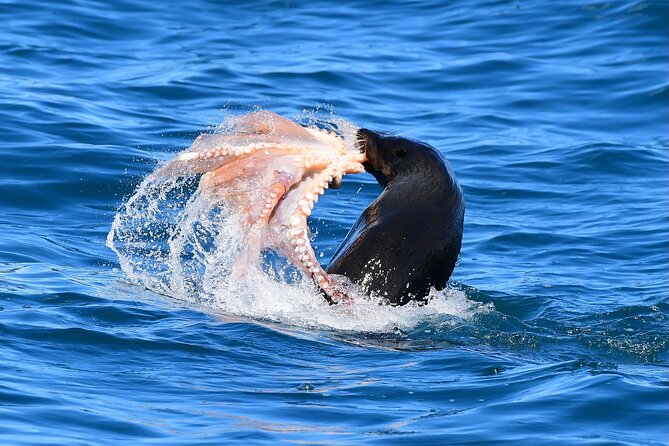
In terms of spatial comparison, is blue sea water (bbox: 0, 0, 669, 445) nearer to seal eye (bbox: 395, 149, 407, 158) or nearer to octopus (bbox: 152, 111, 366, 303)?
octopus (bbox: 152, 111, 366, 303)

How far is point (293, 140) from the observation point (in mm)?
7387

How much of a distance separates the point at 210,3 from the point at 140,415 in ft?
42.0

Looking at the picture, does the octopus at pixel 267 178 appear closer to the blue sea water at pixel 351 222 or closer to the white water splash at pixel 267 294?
the white water splash at pixel 267 294

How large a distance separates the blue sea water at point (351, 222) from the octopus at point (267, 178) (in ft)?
1.45

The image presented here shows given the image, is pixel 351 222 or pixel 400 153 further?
pixel 351 222

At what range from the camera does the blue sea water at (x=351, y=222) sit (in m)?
6.09

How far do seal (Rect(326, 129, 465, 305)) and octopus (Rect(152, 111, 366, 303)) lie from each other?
276mm

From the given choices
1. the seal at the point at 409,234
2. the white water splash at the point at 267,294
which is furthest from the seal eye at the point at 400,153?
the white water splash at the point at 267,294

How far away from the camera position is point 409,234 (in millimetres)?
7422

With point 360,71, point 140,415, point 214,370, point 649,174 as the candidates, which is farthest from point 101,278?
point 360,71

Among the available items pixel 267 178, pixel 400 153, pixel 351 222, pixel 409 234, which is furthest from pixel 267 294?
pixel 351 222

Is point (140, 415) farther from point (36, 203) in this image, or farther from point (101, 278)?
point (36, 203)

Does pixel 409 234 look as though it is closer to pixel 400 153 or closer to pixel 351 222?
pixel 400 153

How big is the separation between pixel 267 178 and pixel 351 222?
357 cm
